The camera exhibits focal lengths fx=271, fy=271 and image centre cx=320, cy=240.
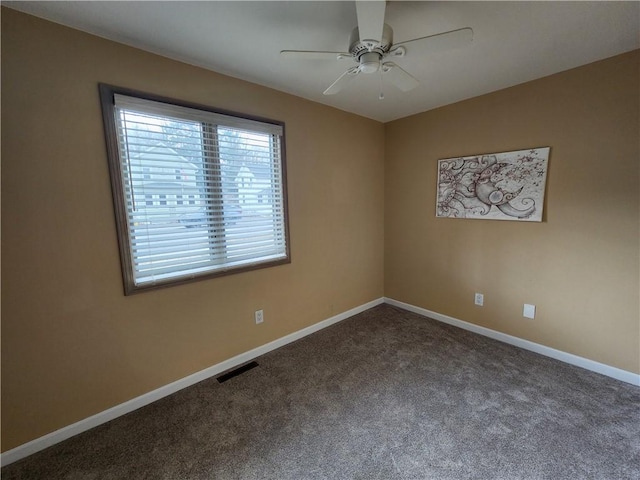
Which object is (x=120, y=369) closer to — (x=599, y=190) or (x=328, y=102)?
(x=328, y=102)

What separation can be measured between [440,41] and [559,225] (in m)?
1.83

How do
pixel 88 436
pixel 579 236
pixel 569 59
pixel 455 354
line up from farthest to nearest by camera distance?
pixel 455 354, pixel 579 236, pixel 569 59, pixel 88 436

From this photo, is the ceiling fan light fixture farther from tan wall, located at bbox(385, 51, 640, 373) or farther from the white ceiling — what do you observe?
tan wall, located at bbox(385, 51, 640, 373)

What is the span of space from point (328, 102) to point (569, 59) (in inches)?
73.3

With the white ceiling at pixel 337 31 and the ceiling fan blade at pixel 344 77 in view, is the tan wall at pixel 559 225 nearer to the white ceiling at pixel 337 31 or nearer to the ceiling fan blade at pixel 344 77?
the white ceiling at pixel 337 31

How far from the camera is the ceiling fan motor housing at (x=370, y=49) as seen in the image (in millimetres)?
1388

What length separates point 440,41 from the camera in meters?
1.33

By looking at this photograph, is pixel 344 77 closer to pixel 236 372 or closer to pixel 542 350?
pixel 236 372

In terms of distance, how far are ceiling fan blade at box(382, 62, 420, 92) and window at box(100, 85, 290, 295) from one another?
1.08 metres

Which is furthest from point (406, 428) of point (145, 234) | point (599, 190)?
point (599, 190)

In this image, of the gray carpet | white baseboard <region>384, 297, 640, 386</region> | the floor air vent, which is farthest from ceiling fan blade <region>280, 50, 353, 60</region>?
white baseboard <region>384, 297, 640, 386</region>

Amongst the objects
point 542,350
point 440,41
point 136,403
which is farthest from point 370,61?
point 542,350

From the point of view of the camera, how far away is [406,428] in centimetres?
165

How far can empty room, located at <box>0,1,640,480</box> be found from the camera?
144 centimetres
